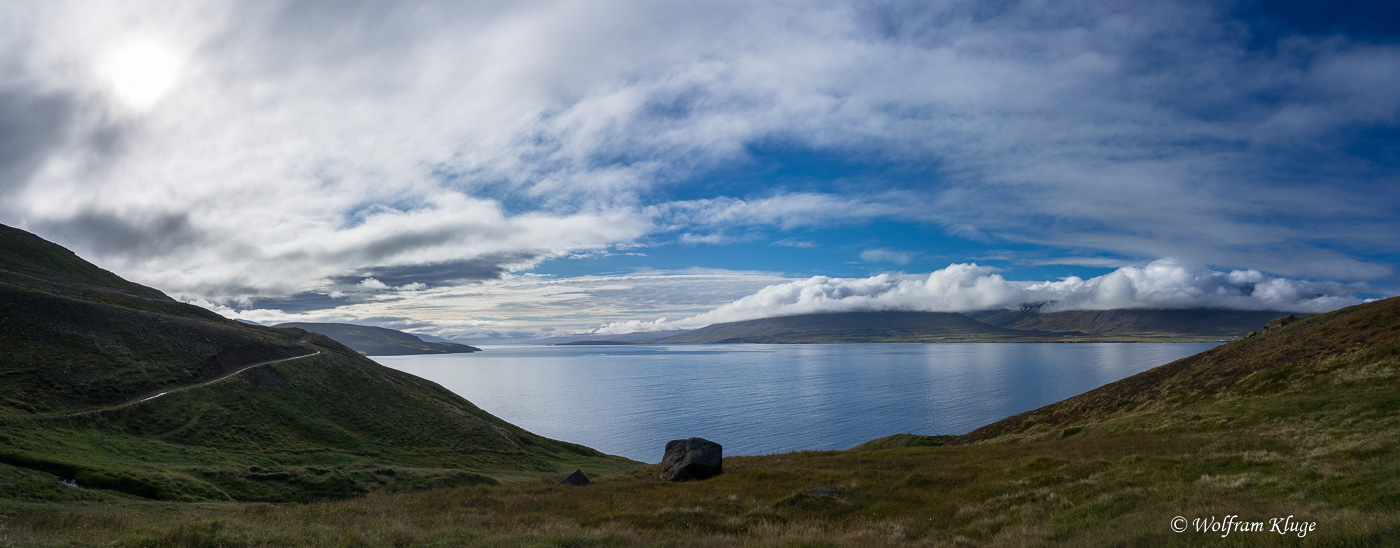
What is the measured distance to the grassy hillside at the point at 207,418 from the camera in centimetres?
3891

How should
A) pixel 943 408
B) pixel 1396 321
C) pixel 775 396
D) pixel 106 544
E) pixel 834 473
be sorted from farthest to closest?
1. pixel 775 396
2. pixel 943 408
3. pixel 1396 321
4. pixel 834 473
5. pixel 106 544

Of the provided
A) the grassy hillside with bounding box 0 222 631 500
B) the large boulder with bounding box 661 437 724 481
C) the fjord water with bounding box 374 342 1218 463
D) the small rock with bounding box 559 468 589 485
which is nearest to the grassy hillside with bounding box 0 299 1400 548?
the small rock with bounding box 559 468 589 485

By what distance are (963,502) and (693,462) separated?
16.3 m

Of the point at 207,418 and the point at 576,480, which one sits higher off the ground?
the point at 576,480

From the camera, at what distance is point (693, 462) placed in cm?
3400

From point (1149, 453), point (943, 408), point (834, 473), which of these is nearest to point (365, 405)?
point (834, 473)

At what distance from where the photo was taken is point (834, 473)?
30672mm

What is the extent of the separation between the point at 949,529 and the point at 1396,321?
62.4 meters

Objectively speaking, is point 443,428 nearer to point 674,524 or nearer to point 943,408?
point 674,524

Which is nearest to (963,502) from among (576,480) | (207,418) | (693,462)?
(693,462)

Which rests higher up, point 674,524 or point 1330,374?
point 1330,374
